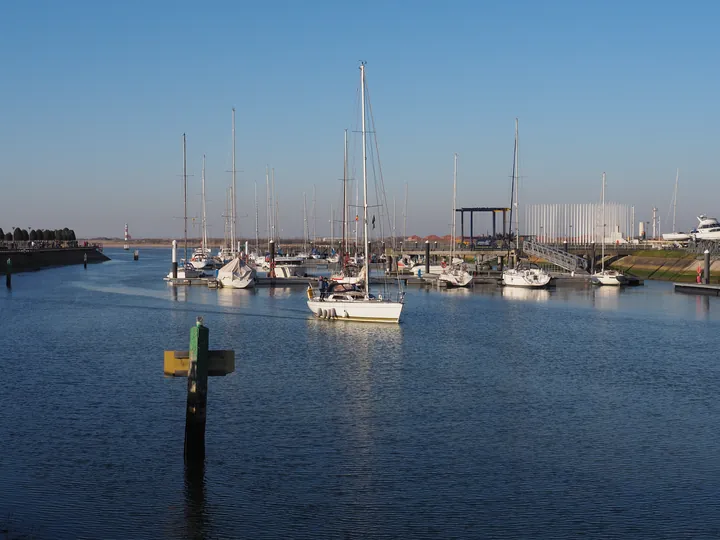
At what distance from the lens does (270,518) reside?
1734 centimetres

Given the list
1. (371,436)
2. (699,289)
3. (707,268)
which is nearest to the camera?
(371,436)

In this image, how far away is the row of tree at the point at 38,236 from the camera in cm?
15694

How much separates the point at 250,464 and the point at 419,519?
5133 millimetres

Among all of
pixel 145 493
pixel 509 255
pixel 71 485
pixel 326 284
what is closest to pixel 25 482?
pixel 71 485

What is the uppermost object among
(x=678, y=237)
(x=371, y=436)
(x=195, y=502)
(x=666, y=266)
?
(x=678, y=237)

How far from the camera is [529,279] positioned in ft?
279

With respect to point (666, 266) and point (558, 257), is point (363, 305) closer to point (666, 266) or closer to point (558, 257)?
point (558, 257)

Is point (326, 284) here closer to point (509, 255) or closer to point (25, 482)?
point (25, 482)

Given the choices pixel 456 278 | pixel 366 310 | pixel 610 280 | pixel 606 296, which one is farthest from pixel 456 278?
pixel 366 310

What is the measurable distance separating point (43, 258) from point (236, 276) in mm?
63410

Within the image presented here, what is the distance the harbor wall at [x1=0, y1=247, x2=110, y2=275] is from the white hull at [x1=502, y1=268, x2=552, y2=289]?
60861 millimetres

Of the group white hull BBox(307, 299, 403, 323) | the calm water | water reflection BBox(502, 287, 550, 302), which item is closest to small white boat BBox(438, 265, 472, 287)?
water reflection BBox(502, 287, 550, 302)

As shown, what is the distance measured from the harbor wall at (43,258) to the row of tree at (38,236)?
7.02 meters

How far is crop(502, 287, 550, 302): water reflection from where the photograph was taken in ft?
245
